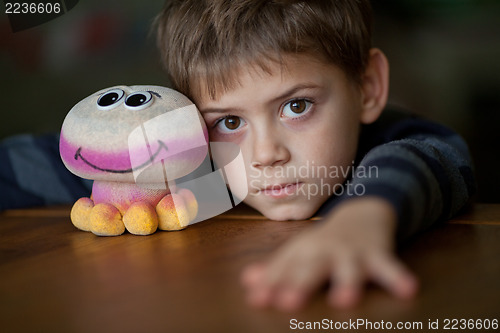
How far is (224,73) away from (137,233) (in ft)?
0.93

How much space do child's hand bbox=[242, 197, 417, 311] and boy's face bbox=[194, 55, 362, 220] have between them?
344mm

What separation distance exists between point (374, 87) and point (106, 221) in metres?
0.56

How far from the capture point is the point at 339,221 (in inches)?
17.1

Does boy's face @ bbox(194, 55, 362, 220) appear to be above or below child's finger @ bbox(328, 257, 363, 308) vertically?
below

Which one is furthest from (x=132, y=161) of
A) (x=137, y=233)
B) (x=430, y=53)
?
(x=430, y=53)

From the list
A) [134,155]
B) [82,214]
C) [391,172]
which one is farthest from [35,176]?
[391,172]

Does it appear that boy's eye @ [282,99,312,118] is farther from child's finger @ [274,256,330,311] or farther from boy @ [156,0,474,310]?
child's finger @ [274,256,330,311]

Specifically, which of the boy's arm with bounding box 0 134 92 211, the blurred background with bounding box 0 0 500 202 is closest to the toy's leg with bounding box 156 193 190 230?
the boy's arm with bounding box 0 134 92 211

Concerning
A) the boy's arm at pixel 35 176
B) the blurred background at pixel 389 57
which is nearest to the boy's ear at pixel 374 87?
the boy's arm at pixel 35 176

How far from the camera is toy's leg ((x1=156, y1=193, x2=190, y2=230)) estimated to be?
2.26 feet

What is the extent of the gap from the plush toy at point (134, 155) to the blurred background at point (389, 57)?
47.0 inches

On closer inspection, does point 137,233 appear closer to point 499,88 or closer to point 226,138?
point 226,138

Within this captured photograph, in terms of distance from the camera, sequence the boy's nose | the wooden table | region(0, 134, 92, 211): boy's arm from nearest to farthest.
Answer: the wooden table < the boy's nose < region(0, 134, 92, 211): boy's arm

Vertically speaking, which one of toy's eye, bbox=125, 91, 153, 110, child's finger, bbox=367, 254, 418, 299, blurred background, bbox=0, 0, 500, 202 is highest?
toy's eye, bbox=125, 91, 153, 110
